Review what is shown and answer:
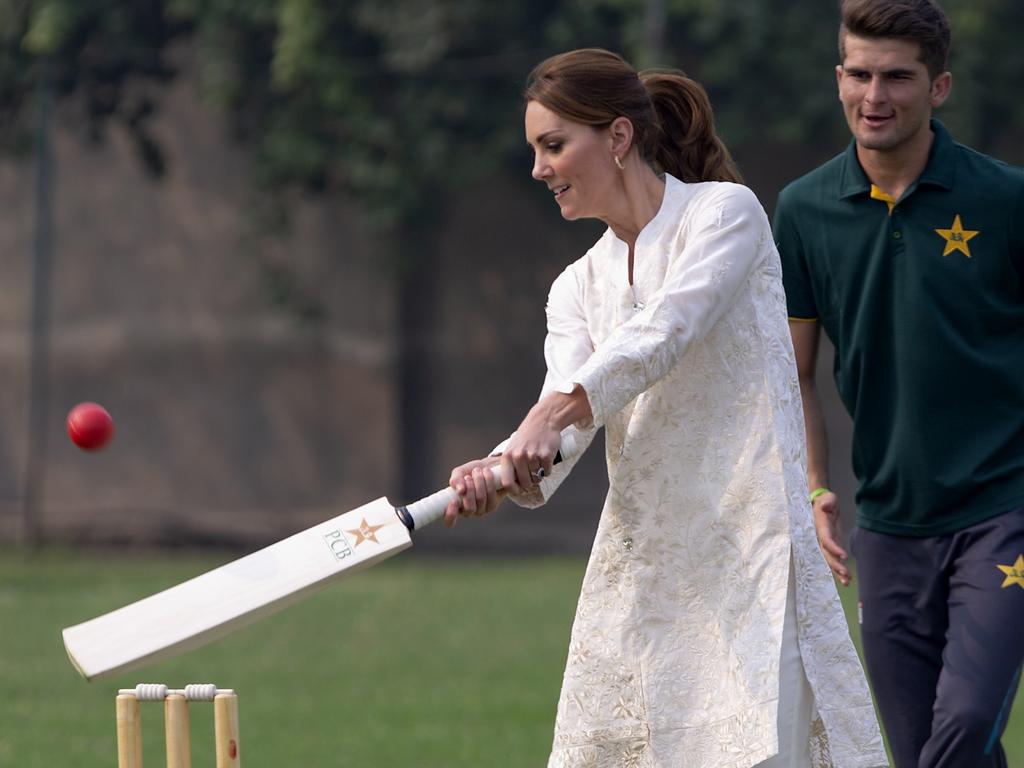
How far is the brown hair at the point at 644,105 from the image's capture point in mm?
3754

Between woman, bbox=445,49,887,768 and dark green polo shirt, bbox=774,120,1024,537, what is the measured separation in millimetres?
568

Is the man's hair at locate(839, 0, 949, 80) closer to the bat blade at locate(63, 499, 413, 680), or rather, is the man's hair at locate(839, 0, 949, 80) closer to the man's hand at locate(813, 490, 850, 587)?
the man's hand at locate(813, 490, 850, 587)

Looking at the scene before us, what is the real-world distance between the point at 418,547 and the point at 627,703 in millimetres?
12846

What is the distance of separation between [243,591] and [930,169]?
71.1 inches

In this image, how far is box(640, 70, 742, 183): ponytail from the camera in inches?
155

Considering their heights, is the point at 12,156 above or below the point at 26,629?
above

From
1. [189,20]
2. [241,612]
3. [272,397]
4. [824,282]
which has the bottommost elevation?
[241,612]

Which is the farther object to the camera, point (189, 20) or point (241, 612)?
point (189, 20)

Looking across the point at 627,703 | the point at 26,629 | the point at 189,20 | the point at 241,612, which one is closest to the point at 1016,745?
the point at 627,703

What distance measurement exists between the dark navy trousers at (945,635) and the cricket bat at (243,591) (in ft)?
3.30

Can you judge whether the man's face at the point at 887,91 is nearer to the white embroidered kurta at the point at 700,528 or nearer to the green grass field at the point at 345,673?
the white embroidered kurta at the point at 700,528

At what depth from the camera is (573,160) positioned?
375cm

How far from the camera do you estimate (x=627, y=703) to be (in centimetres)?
369

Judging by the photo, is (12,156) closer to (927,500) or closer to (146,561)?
(146,561)
